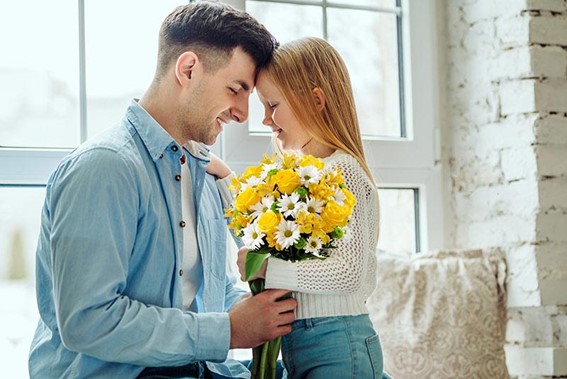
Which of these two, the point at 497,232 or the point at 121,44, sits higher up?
the point at 121,44

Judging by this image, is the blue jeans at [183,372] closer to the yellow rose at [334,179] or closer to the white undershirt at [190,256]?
the white undershirt at [190,256]

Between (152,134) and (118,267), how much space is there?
377 millimetres

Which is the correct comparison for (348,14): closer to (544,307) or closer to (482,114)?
(482,114)

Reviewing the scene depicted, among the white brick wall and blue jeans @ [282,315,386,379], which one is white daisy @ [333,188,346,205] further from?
the white brick wall

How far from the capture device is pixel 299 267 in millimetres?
1938

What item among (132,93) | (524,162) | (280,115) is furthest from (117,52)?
(524,162)

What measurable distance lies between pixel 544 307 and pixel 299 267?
132cm

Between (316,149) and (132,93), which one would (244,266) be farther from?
(132,93)

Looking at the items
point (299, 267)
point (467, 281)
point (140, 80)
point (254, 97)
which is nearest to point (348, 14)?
point (254, 97)

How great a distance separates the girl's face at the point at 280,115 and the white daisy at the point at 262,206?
44 cm

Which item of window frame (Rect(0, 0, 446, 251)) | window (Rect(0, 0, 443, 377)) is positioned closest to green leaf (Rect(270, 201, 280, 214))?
window (Rect(0, 0, 443, 377))

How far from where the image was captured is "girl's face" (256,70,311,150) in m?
2.27

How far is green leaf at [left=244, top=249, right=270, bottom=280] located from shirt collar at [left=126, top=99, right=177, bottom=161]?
36 centimetres

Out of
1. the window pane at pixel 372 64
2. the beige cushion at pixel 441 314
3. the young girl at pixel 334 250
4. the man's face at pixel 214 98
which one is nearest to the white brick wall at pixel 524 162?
the beige cushion at pixel 441 314
